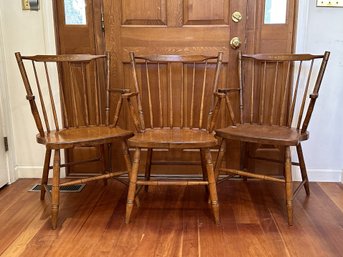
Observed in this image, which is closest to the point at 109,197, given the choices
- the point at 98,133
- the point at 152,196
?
the point at 152,196

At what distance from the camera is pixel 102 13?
2189 millimetres

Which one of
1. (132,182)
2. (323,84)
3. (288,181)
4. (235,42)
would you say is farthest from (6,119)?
(323,84)

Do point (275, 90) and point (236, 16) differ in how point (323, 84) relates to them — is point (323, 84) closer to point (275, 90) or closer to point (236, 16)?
point (275, 90)

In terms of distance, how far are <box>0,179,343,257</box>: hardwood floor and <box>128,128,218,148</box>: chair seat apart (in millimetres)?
416

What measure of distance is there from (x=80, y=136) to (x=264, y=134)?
0.96 metres

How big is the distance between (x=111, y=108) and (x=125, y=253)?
1.06m

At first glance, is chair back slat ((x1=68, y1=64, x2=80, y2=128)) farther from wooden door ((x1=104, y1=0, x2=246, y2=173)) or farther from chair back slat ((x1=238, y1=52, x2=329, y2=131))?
chair back slat ((x1=238, y1=52, x2=329, y2=131))

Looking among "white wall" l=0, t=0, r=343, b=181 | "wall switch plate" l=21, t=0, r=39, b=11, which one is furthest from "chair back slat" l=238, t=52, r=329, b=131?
"wall switch plate" l=21, t=0, r=39, b=11

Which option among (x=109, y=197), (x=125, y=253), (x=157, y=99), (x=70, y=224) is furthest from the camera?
(x=157, y=99)

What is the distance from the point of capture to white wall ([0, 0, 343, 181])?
85.0 inches

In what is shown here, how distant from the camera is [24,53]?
227cm

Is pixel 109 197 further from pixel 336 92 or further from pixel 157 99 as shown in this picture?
pixel 336 92

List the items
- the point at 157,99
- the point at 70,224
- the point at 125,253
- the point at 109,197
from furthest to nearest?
the point at 157,99
the point at 109,197
the point at 70,224
the point at 125,253

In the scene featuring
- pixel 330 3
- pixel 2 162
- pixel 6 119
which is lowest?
pixel 2 162
